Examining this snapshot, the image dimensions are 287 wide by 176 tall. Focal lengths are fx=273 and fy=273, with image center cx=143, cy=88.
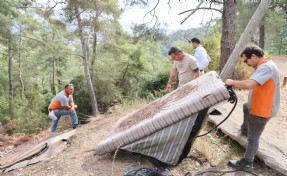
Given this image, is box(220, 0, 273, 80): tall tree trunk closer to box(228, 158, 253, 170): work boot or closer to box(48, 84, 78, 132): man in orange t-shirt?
box(228, 158, 253, 170): work boot

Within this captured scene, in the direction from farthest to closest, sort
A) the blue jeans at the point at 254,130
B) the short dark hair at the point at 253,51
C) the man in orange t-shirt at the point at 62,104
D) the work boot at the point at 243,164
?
the man in orange t-shirt at the point at 62,104 → the work boot at the point at 243,164 → the blue jeans at the point at 254,130 → the short dark hair at the point at 253,51

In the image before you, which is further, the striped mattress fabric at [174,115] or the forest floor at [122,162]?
the forest floor at [122,162]

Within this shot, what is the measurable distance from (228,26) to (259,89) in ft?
19.7

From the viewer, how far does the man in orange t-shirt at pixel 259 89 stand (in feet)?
10.4

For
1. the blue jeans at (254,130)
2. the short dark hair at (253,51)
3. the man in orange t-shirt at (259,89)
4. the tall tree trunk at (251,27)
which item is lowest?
the blue jeans at (254,130)

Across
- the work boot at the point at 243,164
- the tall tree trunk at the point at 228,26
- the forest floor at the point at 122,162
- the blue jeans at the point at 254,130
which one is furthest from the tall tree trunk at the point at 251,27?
the work boot at the point at 243,164

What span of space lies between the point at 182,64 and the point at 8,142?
9806 mm

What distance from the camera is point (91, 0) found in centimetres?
1266

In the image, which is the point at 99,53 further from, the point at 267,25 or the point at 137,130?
the point at 137,130

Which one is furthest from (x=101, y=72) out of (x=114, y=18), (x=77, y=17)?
(x=77, y=17)

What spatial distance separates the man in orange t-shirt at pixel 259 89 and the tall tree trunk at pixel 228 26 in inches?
229

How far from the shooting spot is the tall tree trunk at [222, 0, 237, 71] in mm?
8664

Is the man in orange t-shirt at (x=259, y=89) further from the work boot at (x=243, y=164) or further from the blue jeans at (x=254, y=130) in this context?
the work boot at (x=243, y=164)

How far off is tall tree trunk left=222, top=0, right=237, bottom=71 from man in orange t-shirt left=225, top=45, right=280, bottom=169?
5.81m
